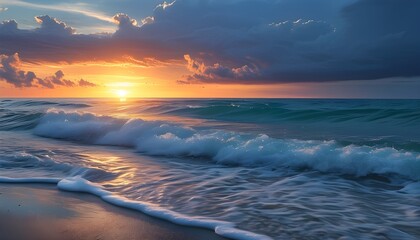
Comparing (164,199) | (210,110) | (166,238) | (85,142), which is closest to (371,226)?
(166,238)

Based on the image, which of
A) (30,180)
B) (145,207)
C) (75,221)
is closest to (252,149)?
(145,207)

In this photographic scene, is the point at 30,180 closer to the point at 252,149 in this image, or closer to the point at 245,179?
the point at 245,179

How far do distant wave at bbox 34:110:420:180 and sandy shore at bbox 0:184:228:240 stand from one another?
4106 mm

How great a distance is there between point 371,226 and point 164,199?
283 centimetres

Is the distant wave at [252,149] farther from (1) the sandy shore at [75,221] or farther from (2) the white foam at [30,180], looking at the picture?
(1) the sandy shore at [75,221]

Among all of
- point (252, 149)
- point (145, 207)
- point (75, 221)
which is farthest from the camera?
point (252, 149)

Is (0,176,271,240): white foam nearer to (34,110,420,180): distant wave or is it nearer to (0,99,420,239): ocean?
(0,99,420,239): ocean

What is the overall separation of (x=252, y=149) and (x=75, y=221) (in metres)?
5.38

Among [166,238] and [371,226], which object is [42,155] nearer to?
[166,238]

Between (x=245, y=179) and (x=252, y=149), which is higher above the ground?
(x=252, y=149)

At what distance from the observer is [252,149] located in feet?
30.2

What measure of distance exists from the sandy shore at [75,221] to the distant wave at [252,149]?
13.5 feet

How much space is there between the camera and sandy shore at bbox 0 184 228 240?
4.11 meters

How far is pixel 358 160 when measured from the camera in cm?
776
